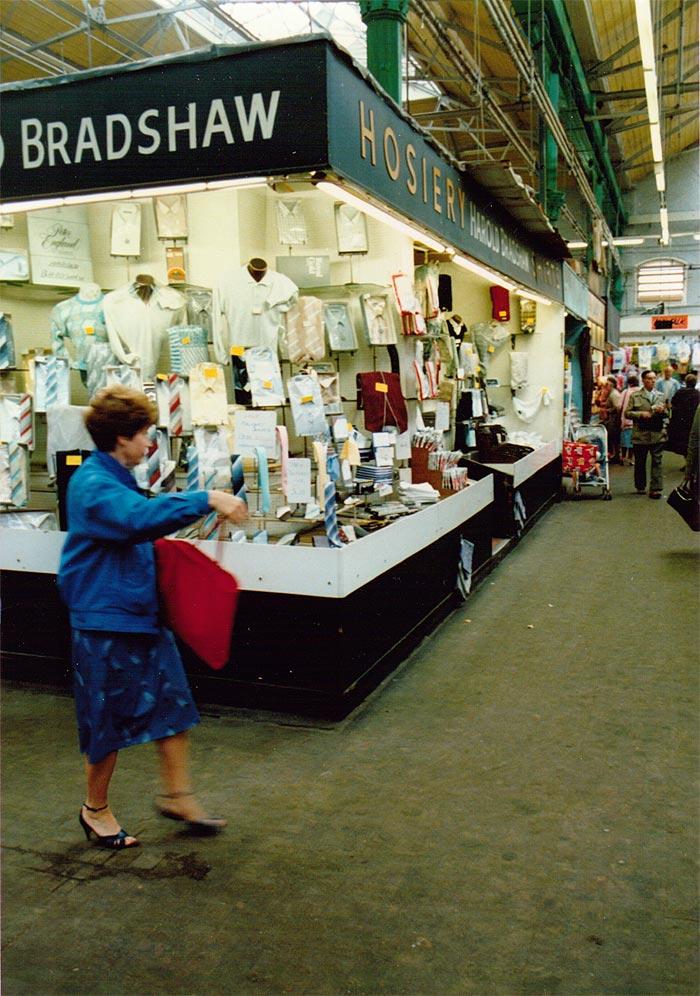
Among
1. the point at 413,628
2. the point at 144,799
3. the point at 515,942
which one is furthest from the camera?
the point at 413,628

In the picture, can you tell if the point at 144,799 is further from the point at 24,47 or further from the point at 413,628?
the point at 24,47

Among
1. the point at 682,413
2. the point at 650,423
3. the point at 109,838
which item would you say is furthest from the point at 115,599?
the point at 682,413

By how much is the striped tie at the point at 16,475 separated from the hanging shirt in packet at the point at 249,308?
1.34m

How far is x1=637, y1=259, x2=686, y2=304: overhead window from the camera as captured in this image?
30156 mm

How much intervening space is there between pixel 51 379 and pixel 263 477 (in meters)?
1.63

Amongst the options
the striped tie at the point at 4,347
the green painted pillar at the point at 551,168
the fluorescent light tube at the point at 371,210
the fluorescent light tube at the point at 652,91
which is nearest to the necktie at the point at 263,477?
the fluorescent light tube at the point at 371,210

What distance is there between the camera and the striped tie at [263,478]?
15.4 feet

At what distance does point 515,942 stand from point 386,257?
4.28 metres

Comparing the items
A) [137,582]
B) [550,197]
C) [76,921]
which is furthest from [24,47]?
[76,921]

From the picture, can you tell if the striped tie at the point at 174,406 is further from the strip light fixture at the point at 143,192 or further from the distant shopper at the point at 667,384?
the distant shopper at the point at 667,384

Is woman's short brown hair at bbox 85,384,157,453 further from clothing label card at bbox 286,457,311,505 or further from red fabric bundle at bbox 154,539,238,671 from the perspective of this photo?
clothing label card at bbox 286,457,311,505

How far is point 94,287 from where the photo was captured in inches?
220

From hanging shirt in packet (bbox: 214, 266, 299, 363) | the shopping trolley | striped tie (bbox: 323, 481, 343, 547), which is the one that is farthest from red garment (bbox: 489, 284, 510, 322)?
striped tie (bbox: 323, 481, 343, 547)

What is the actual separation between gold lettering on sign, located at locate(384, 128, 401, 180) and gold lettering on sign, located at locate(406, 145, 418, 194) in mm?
185
